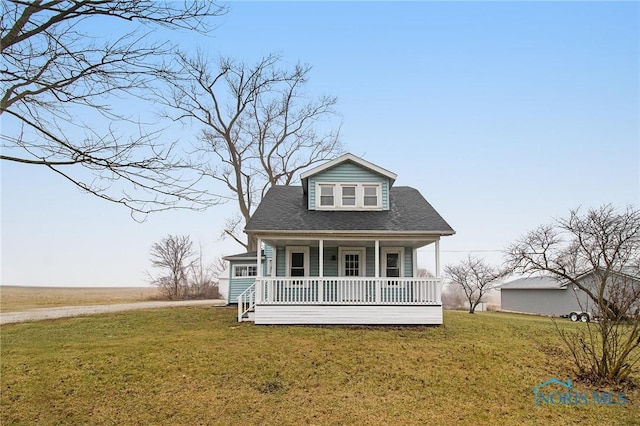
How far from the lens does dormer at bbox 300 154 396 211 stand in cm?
1717

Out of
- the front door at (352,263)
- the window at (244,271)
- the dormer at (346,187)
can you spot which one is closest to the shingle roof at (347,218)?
the dormer at (346,187)

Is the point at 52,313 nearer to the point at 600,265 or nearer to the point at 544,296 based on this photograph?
the point at 600,265

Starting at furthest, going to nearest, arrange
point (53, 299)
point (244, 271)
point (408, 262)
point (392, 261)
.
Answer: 1. point (53, 299)
2. point (244, 271)
3. point (408, 262)
4. point (392, 261)

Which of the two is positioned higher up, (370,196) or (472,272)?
(370,196)

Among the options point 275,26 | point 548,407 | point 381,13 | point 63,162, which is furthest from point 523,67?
point 63,162

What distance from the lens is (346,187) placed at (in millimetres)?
17375

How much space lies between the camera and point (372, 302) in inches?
591

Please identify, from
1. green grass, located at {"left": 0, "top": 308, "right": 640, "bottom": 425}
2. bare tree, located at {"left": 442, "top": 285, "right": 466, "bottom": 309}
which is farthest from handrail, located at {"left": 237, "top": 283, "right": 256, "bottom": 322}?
bare tree, located at {"left": 442, "top": 285, "right": 466, "bottom": 309}

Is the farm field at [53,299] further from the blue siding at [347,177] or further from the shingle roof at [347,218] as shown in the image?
the blue siding at [347,177]

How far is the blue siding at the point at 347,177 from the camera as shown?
17234mm

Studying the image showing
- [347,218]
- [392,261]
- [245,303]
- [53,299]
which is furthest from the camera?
[53,299]

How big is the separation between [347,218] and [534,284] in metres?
24.2

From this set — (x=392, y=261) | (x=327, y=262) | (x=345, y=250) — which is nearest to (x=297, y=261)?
(x=327, y=262)

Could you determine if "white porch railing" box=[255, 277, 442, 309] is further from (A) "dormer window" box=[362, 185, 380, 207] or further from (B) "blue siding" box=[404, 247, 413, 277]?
(A) "dormer window" box=[362, 185, 380, 207]
